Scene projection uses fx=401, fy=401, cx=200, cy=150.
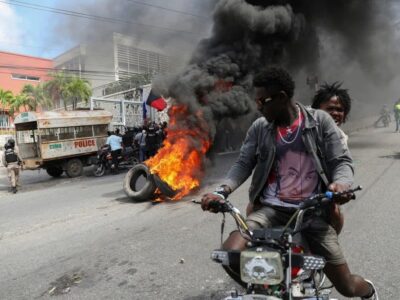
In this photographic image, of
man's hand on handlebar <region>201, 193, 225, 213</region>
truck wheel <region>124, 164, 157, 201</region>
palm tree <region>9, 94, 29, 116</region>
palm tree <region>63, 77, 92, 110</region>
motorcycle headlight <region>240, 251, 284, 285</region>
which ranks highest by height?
palm tree <region>63, 77, 92, 110</region>

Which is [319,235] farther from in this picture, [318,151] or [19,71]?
[19,71]

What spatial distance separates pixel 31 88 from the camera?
135ft

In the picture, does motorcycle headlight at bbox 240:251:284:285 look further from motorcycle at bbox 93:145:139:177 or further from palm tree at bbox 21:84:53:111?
→ palm tree at bbox 21:84:53:111

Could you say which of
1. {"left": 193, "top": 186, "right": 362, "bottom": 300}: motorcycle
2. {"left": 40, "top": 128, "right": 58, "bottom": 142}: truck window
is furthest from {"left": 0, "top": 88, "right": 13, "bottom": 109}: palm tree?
{"left": 193, "top": 186, "right": 362, "bottom": 300}: motorcycle

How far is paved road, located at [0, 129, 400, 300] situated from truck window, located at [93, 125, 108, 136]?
7807 millimetres

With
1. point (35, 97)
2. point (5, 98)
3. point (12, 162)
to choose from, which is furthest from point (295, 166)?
point (35, 97)

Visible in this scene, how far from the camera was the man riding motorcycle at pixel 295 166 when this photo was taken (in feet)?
8.00

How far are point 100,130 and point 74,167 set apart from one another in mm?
2109

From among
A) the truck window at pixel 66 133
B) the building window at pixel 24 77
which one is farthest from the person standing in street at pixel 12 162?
the building window at pixel 24 77

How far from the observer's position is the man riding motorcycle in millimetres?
2438

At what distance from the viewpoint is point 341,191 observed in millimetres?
2215

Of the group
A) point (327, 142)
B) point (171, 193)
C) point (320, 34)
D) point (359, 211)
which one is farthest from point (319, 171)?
point (320, 34)

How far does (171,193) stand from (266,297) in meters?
6.24

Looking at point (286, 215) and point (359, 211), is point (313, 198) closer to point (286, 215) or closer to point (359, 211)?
Answer: point (286, 215)
